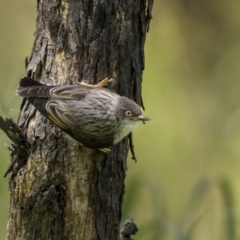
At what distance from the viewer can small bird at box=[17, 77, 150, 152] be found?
12.7 feet

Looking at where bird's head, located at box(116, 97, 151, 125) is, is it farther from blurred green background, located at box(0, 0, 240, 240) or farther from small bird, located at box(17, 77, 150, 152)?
blurred green background, located at box(0, 0, 240, 240)

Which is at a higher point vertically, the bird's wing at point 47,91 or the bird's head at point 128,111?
the bird's wing at point 47,91

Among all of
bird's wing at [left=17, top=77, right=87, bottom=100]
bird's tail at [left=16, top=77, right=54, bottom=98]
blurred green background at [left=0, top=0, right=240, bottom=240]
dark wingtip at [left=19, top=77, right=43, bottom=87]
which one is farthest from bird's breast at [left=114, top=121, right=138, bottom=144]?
blurred green background at [left=0, top=0, right=240, bottom=240]

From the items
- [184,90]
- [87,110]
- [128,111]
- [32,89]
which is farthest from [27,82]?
[184,90]

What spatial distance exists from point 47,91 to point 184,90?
461 cm

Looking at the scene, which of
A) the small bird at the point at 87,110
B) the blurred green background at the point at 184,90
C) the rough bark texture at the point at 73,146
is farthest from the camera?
the blurred green background at the point at 184,90

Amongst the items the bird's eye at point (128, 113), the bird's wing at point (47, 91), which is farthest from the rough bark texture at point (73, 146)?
the bird's eye at point (128, 113)

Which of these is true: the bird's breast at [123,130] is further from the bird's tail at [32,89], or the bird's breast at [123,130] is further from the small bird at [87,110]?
the bird's tail at [32,89]

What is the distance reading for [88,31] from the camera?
4.03m

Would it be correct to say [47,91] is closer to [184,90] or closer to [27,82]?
[27,82]

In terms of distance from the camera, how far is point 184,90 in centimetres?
830

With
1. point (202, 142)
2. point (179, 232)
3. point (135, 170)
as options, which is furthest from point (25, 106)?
point (202, 142)

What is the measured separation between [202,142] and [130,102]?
409 centimetres

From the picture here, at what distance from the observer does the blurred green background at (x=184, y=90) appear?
768 centimetres
